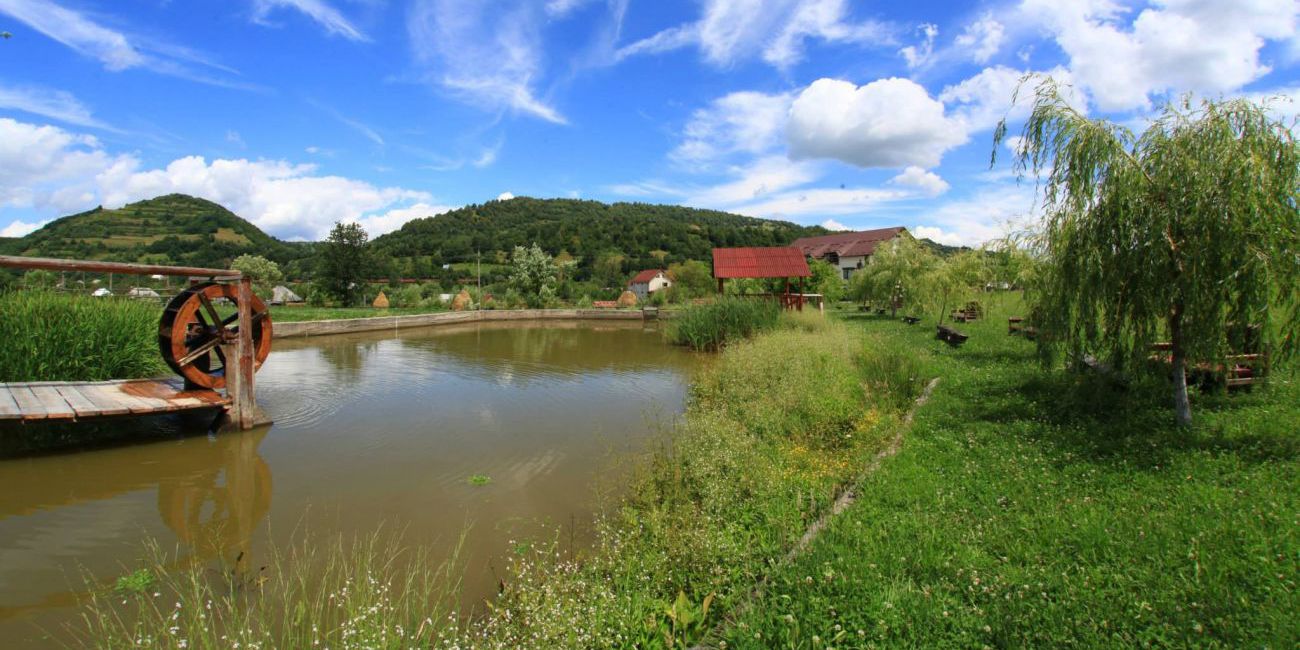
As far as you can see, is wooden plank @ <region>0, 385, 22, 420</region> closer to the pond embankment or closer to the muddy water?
the muddy water

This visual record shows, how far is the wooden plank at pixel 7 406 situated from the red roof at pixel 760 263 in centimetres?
2137

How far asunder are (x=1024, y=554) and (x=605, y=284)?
196 feet

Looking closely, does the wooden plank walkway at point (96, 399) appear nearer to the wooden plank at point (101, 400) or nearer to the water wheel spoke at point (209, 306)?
the wooden plank at point (101, 400)

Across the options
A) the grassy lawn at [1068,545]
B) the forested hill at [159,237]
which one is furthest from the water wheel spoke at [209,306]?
the forested hill at [159,237]

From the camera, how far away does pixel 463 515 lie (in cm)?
586

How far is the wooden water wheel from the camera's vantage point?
357 inches

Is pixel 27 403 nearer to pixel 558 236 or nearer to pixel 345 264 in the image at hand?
pixel 345 264

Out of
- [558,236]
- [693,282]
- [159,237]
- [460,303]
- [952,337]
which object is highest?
[558,236]

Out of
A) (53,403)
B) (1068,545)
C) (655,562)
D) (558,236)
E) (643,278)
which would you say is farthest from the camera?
(558,236)

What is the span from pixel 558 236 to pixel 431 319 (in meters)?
55.1

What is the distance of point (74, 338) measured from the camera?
9148 millimetres

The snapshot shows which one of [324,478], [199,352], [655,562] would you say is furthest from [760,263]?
[655,562]

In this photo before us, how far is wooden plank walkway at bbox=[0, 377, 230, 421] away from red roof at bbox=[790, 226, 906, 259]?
175 feet

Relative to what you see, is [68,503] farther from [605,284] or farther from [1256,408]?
[605,284]
